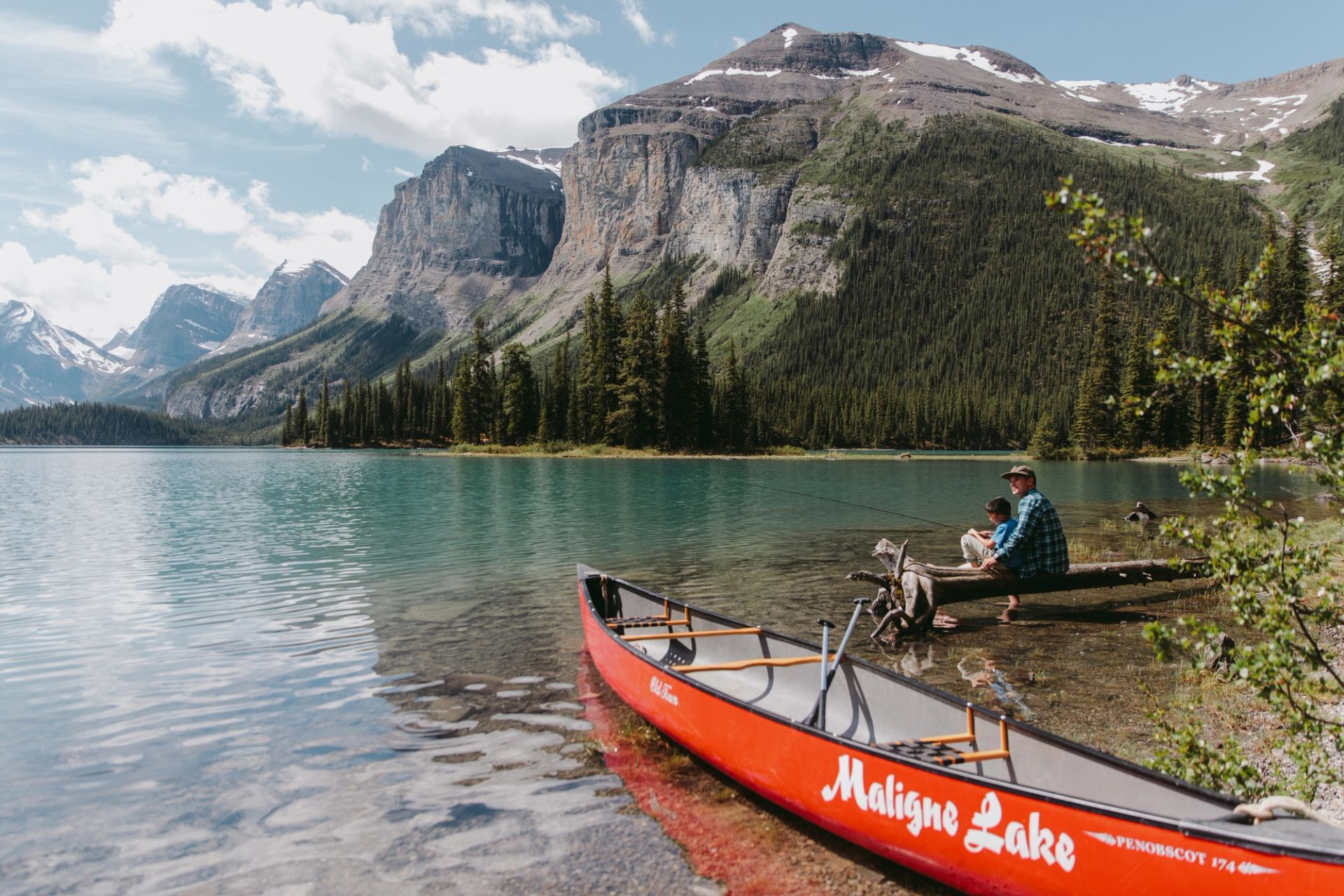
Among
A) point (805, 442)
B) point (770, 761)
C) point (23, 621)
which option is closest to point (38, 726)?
point (23, 621)

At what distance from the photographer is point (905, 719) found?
27.1ft

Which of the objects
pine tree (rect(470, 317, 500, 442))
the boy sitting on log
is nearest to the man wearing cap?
the boy sitting on log

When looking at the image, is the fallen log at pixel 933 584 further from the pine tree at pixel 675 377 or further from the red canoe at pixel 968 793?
the pine tree at pixel 675 377

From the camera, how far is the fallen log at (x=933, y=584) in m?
14.5

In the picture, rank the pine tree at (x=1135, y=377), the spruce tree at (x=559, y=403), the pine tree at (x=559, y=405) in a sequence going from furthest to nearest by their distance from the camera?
1. the spruce tree at (x=559, y=403)
2. the pine tree at (x=559, y=405)
3. the pine tree at (x=1135, y=377)

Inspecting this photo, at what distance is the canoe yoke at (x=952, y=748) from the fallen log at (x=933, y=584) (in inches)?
271

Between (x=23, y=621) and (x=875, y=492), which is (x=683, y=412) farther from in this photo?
(x=23, y=621)

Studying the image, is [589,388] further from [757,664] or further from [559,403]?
[757,664]

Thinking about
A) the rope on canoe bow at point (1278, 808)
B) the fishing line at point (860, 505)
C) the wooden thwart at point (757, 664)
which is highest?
the rope on canoe bow at point (1278, 808)

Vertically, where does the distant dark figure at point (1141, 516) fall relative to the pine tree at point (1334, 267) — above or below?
below

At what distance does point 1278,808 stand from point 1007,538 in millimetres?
10771

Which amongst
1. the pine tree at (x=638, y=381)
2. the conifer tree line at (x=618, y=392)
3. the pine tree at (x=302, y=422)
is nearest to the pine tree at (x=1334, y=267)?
the conifer tree line at (x=618, y=392)

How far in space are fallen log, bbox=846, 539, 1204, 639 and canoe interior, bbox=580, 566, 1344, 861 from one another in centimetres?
129

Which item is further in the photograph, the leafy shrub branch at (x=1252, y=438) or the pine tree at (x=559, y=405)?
the pine tree at (x=559, y=405)
